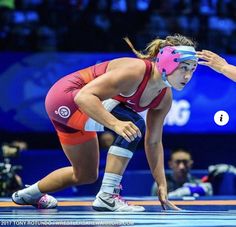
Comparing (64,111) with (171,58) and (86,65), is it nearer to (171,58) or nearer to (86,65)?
(171,58)

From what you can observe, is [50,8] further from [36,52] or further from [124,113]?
[124,113]

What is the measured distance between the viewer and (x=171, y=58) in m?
4.76

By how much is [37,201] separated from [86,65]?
4.20 m

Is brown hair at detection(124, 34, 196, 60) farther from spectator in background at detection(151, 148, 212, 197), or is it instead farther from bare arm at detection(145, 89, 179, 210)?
spectator in background at detection(151, 148, 212, 197)

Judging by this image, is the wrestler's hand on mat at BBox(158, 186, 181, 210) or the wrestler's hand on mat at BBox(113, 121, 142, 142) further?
the wrestler's hand on mat at BBox(158, 186, 181, 210)

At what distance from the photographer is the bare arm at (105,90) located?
454 cm

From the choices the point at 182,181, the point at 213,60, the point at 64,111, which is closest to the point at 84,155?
the point at 64,111

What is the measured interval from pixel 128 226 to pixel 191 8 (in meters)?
8.18

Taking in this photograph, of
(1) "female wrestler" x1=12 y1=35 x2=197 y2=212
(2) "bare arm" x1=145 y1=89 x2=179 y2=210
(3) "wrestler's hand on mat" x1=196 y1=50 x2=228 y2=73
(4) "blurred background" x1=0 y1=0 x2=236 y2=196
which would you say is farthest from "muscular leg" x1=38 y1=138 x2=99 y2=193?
(4) "blurred background" x1=0 y1=0 x2=236 y2=196

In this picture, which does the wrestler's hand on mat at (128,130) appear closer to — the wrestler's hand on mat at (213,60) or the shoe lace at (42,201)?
the wrestler's hand on mat at (213,60)

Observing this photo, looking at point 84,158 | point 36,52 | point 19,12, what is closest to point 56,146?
point 36,52

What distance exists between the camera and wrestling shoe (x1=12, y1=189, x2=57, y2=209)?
5191 mm

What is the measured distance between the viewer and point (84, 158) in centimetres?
514

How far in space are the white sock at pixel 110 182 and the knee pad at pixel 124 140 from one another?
0.41 ft
